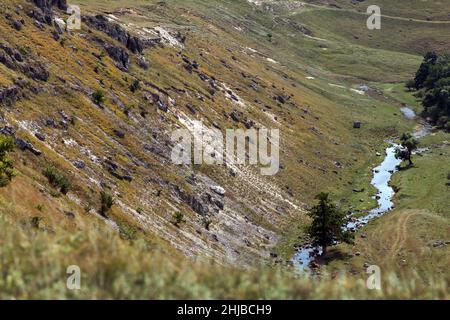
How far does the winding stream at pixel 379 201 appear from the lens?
245 ft

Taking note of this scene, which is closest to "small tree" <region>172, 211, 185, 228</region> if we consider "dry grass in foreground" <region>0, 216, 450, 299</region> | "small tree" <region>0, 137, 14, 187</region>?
"small tree" <region>0, 137, 14, 187</region>

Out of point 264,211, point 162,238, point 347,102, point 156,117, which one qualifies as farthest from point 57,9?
point 347,102

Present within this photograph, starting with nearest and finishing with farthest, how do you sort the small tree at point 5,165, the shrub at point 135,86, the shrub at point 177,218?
the small tree at point 5,165
the shrub at point 177,218
the shrub at point 135,86

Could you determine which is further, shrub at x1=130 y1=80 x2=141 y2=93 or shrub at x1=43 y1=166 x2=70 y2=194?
shrub at x1=130 y1=80 x2=141 y2=93

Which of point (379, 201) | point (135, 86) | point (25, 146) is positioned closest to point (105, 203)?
point (25, 146)

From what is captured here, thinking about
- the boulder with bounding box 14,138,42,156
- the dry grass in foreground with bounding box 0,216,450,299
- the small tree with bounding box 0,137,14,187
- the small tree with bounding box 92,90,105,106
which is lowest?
the dry grass in foreground with bounding box 0,216,450,299

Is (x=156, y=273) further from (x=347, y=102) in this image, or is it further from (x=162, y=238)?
(x=347, y=102)

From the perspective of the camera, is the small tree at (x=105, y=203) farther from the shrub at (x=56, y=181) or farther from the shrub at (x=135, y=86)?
the shrub at (x=135, y=86)

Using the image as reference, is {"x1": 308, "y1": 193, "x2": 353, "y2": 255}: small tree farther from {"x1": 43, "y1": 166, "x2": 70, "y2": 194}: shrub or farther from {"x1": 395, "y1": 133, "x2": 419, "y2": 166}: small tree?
{"x1": 395, "y1": 133, "x2": 419, "y2": 166}: small tree

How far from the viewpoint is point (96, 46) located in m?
97.8

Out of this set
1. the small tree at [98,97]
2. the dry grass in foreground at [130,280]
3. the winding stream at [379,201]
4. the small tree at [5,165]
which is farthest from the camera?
the small tree at [98,97]

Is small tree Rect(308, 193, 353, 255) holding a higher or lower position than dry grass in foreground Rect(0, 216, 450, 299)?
higher

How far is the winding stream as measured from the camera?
74625 millimetres

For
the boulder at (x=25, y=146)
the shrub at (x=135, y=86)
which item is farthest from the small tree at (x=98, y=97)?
the boulder at (x=25, y=146)
